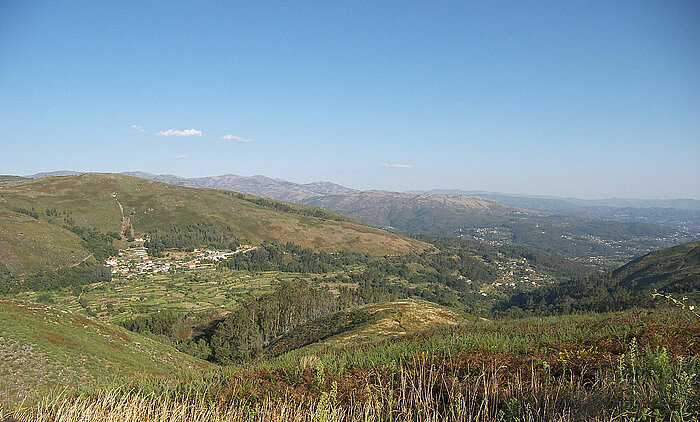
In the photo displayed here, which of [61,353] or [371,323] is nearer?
[61,353]

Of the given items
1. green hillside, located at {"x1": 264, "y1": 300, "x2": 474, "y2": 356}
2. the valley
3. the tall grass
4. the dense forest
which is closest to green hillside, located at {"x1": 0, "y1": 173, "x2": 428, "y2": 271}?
the valley

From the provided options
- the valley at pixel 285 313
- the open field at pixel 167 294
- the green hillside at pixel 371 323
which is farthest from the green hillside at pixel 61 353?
the open field at pixel 167 294

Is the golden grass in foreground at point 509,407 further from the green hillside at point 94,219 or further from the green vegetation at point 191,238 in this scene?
the green vegetation at point 191,238

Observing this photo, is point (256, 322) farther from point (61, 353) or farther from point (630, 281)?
point (630, 281)

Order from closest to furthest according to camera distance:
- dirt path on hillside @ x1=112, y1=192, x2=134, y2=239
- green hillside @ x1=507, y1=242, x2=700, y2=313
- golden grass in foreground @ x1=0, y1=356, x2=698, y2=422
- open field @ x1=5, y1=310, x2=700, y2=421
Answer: golden grass in foreground @ x1=0, y1=356, x2=698, y2=422, open field @ x1=5, y1=310, x2=700, y2=421, green hillside @ x1=507, y1=242, x2=700, y2=313, dirt path on hillside @ x1=112, y1=192, x2=134, y2=239

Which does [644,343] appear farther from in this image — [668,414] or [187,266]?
[187,266]

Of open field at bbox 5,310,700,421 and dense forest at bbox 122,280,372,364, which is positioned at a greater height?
open field at bbox 5,310,700,421

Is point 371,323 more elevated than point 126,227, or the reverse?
point 371,323

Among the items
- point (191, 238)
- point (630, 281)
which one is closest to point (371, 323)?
point (630, 281)

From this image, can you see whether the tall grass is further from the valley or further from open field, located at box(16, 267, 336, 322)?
open field, located at box(16, 267, 336, 322)

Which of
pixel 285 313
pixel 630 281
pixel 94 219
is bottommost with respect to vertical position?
pixel 630 281
